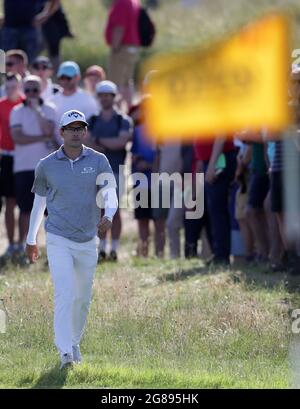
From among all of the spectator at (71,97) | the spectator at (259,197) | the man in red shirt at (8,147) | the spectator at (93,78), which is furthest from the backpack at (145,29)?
the spectator at (259,197)

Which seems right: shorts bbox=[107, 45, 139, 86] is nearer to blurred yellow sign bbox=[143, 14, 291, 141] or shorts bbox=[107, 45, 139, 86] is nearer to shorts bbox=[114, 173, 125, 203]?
shorts bbox=[114, 173, 125, 203]

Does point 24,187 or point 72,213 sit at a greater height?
point 24,187

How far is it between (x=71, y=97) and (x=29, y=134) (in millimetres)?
840

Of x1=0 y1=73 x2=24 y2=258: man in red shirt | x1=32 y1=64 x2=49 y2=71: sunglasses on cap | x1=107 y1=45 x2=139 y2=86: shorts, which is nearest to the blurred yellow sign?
x1=0 y1=73 x2=24 y2=258: man in red shirt

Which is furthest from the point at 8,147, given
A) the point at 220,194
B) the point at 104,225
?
the point at 104,225

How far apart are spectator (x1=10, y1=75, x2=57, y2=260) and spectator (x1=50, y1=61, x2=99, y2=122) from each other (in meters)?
0.21

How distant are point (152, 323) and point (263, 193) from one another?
13.2ft

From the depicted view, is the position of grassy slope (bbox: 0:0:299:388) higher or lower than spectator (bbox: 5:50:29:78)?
lower

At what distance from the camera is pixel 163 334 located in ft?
33.0

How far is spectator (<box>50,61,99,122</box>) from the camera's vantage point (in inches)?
604

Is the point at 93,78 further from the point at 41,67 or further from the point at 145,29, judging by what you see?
the point at 145,29

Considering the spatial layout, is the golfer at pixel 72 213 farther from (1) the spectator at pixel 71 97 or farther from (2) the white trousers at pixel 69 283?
(1) the spectator at pixel 71 97

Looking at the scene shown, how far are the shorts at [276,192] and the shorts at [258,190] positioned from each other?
134cm

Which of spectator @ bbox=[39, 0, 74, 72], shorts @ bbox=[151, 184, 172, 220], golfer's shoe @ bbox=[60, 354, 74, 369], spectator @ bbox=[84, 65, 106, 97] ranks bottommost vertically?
golfer's shoe @ bbox=[60, 354, 74, 369]
